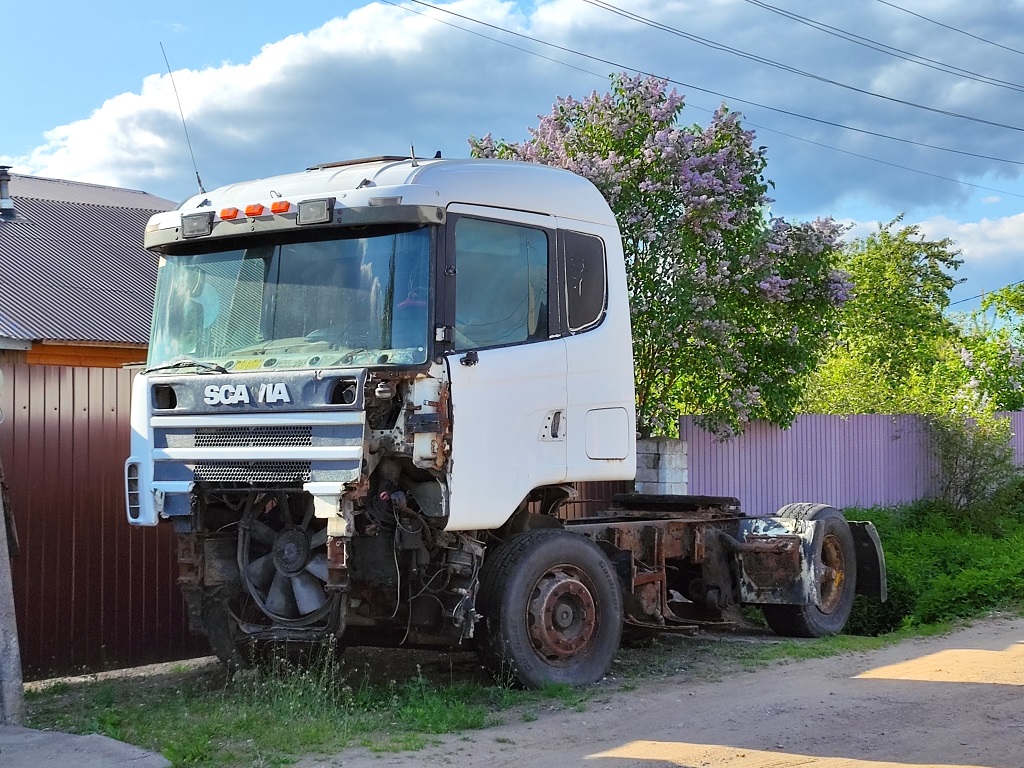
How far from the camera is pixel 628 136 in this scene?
14031 millimetres

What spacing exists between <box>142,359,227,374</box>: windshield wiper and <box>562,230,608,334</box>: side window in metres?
2.43

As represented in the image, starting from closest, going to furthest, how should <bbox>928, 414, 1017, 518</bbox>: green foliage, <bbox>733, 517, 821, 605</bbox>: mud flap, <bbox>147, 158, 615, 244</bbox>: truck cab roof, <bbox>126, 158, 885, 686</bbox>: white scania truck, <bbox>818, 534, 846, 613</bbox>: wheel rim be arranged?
<bbox>126, 158, 885, 686</bbox>: white scania truck → <bbox>147, 158, 615, 244</bbox>: truck cab roof → <bbox>733, 517, 821, 605</bbox>: mud flap → <bbox>818, 534, 846, 613</bbox>: wheel rim → <bbox>928, 414, 1017, 518</bbox>: green foliage

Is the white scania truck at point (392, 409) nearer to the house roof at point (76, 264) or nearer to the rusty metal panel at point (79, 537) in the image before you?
the rusty metal panel at point (79, 537)

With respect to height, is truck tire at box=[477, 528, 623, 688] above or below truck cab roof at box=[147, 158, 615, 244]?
below

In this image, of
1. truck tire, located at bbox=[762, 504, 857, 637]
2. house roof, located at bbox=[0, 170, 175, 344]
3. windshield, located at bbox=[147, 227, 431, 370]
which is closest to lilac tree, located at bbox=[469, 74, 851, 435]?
truck tire, located at bbox=[762, 504, 857, 637]

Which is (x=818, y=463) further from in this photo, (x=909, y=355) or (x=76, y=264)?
(x=76, y=264)

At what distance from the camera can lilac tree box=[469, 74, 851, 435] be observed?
13.4 m

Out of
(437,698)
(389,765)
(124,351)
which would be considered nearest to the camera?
(389,765)

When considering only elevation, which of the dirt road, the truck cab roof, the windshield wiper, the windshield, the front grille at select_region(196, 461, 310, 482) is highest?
the truck cab roof

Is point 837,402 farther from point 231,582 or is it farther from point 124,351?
point 231,582

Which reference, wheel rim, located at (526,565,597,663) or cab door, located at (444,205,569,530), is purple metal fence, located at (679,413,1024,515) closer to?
wheel rim, located at (526,565,597,663)

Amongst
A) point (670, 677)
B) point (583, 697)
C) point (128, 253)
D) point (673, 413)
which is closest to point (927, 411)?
point (673, 413)

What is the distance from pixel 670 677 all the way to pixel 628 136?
7.13m

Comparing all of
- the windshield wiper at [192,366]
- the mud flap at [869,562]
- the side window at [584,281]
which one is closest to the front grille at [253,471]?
the windshield wiper at [192,366]
